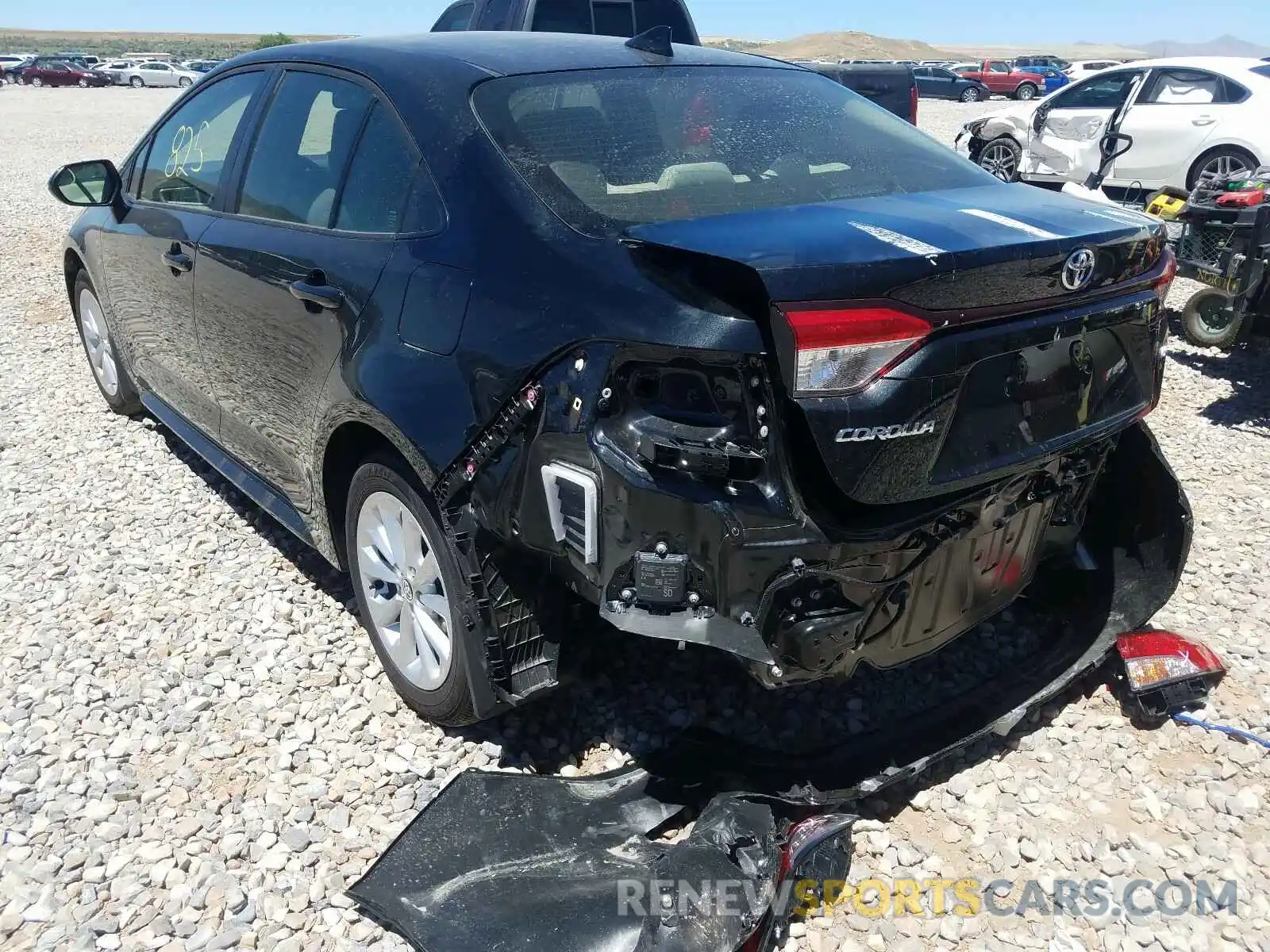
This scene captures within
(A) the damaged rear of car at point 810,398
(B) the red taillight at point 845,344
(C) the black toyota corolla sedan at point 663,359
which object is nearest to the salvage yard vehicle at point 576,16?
(C) the black toyota corolla sedan at point 663,359

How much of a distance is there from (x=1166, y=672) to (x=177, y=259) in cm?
366

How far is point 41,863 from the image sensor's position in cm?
243

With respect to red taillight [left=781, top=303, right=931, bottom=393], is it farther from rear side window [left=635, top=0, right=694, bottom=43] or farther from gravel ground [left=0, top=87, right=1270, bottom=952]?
rear side window [left=635, top=0, right=694, bottom=43]

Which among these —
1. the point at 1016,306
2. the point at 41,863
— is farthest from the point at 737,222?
the point at 41,863

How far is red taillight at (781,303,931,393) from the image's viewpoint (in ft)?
6.14

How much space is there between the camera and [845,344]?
1887 mm

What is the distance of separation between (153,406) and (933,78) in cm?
3717

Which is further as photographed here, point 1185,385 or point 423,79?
point 1185,385

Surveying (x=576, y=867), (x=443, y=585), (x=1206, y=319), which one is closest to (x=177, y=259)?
(x=443, y=585)

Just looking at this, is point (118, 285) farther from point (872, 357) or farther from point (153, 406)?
point (872, 357)

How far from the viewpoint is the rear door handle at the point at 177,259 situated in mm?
3635

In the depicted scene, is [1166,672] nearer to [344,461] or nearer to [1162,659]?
[1162,659]

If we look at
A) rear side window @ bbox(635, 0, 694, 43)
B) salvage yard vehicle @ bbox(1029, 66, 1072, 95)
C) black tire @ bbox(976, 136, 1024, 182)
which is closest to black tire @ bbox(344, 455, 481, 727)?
rear side window @ bbox(635, 0, 694, 43)

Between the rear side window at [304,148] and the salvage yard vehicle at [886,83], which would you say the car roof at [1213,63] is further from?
the rear side window at [304,148]
